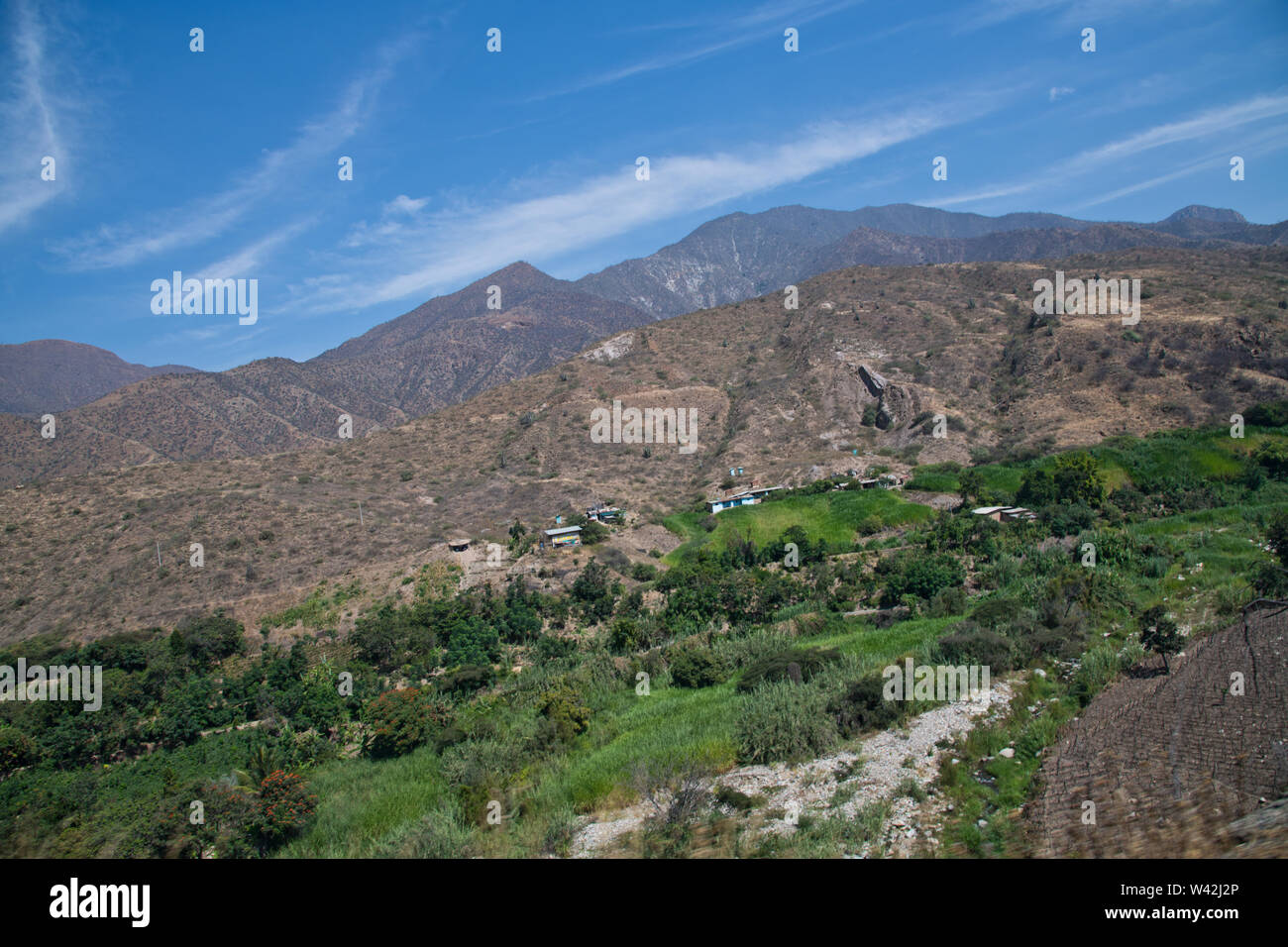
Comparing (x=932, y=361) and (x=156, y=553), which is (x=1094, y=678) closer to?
(x=156, y=553)

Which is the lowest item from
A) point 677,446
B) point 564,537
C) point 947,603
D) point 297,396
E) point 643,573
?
point 643,573

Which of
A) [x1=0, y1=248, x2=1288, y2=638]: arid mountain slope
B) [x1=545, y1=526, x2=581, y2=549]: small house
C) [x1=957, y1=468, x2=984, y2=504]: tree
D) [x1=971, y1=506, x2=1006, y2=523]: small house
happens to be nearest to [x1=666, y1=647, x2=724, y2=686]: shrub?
[x1=545, y1=526, x2=581, y2=549]: small house

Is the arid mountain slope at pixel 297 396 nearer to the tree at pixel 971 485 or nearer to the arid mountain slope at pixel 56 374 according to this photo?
the arid mountain slope at pixel 56 374

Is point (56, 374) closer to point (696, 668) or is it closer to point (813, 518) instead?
point (813, 518)

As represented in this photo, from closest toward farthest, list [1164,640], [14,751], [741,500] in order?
[1164,640] → [14,751] → [741,500]

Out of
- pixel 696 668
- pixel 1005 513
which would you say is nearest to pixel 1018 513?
pixel 1005 513

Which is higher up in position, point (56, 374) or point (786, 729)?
point (56, 374)

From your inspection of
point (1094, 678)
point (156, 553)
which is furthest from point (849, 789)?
point (156, 553)
